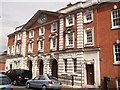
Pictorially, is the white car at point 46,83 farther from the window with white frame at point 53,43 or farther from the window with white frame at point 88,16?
the window with white frame at point 53,43

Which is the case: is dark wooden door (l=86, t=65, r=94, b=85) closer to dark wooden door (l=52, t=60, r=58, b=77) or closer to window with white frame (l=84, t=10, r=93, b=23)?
window with white frame (l=84, t=10, r=93, b=23)

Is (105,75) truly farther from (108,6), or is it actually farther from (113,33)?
(108,6)

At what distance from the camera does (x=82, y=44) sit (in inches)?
724

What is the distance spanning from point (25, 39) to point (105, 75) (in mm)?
18816

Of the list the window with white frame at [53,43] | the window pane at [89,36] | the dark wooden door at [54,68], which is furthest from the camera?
the window with white frame at [53,43]

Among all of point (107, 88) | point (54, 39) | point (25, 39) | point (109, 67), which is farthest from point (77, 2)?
point (25, 39)

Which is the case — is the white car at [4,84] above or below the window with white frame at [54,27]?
below

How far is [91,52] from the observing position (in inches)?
682

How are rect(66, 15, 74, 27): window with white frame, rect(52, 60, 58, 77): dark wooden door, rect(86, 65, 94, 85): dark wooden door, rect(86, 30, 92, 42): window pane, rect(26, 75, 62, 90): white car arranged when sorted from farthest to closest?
rect(52, 60, 58, 77): dark wooden door
rect(66, 15, 74, 27): window with white frame
rect(86, 30, 92, 42): window pane
rect(86, 65, 94, 85): dark wooden door
rect(26, 75, 62, 90): white car

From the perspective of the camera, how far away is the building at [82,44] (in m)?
15.9

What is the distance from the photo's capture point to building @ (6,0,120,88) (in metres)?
15.9

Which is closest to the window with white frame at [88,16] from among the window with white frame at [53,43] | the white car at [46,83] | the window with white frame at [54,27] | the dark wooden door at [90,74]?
the dark wooden door at [90,74]

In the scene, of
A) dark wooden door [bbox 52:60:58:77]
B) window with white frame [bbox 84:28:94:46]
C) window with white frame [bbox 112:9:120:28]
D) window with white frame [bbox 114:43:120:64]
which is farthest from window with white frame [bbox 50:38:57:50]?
window with white frame [bbox 114:43:120:64]

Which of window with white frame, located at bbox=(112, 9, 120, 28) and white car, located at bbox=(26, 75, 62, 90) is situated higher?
window with white frame, located at bbox=(112, 9, 120, 28)
